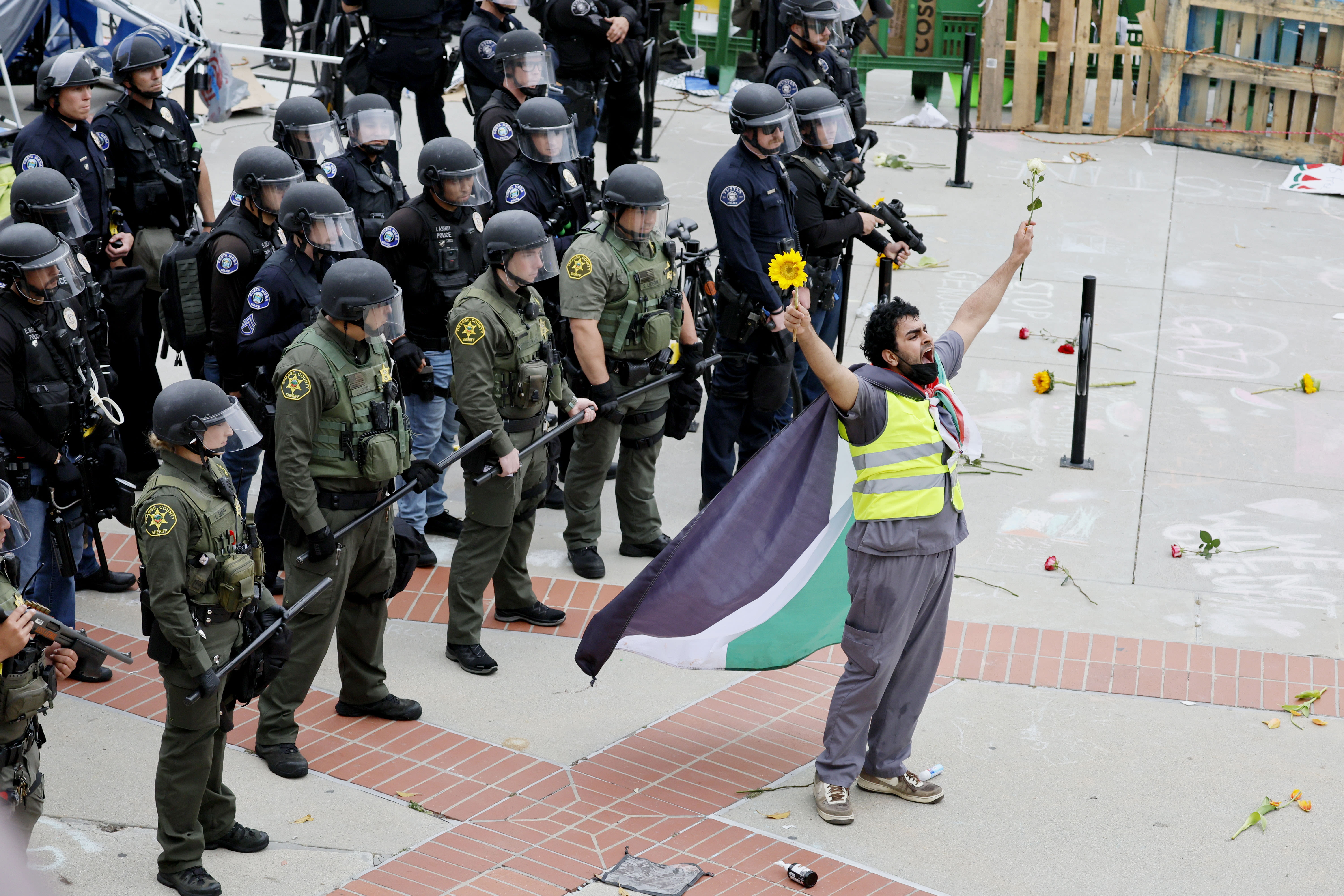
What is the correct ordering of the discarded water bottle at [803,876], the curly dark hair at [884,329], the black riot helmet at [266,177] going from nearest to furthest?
the discarded water bottle at [803,876] → the curly dark hair at [884,329] → the black riot helmet at [266,177]

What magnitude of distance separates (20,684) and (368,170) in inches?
157

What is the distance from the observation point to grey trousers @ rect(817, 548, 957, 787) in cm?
549

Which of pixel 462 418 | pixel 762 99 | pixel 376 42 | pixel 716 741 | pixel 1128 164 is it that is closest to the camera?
pixel 716 741

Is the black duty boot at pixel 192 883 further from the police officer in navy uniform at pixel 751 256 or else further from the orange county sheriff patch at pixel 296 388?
the police officer in navy uniform at pixel 751 256

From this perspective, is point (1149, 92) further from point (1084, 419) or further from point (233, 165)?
point (233, 165)

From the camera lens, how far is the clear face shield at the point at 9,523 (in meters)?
4.54

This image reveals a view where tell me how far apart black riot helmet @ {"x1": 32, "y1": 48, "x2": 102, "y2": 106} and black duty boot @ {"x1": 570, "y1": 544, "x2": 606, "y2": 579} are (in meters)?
3.56

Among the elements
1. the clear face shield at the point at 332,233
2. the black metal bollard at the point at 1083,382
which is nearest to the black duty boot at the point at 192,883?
the clear face shield at the point at 332,233

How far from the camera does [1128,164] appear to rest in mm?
13820

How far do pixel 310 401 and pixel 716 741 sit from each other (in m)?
2.13

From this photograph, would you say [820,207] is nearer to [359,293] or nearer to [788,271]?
[788,271]

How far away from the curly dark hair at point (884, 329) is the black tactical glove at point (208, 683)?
8.17 ft

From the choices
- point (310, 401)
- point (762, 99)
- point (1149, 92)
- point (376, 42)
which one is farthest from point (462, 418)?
point (1149, 92)

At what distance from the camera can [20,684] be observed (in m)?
4.55
